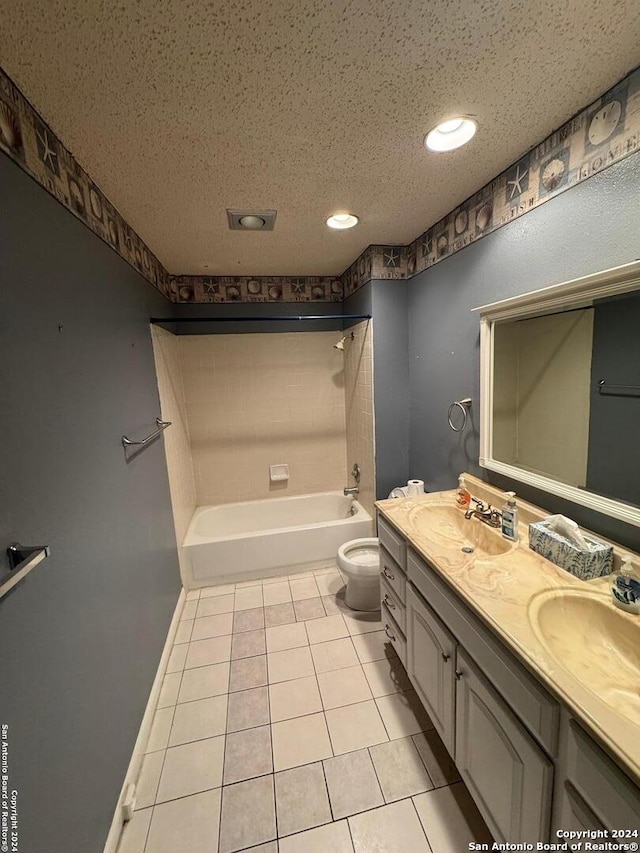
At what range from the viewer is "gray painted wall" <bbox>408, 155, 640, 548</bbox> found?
107 centimetres

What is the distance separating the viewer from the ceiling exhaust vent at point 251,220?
172cm

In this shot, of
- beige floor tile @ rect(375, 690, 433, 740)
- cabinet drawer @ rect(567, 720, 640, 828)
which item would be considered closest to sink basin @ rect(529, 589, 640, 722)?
cabinet drawer @ rect(567, 720, 640, 828)

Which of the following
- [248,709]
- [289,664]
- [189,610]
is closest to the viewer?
[248,709]

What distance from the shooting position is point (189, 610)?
7.72 ft

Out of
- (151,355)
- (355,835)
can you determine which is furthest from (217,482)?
(355,835)

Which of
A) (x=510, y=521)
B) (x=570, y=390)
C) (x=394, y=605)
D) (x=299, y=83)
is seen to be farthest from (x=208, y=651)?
(x=299, y=83)

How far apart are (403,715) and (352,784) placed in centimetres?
37

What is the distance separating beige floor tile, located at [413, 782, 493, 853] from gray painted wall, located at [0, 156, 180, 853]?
1122mm

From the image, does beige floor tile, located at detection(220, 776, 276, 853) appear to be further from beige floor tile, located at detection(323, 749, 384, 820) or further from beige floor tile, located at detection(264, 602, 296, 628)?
beige floor tile, located at detection(264, 602, 296, 628)

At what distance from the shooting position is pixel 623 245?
3.44 feet

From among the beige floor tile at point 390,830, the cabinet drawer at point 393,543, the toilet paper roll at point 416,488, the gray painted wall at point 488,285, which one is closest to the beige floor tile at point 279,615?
the cabinet drawer at point 393,543

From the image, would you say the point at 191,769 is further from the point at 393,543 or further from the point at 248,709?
the point at 393,543

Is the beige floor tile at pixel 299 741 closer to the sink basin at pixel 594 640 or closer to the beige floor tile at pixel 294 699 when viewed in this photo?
the beige floor tile at pixel 294 699

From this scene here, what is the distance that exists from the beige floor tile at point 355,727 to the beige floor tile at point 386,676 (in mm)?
92
